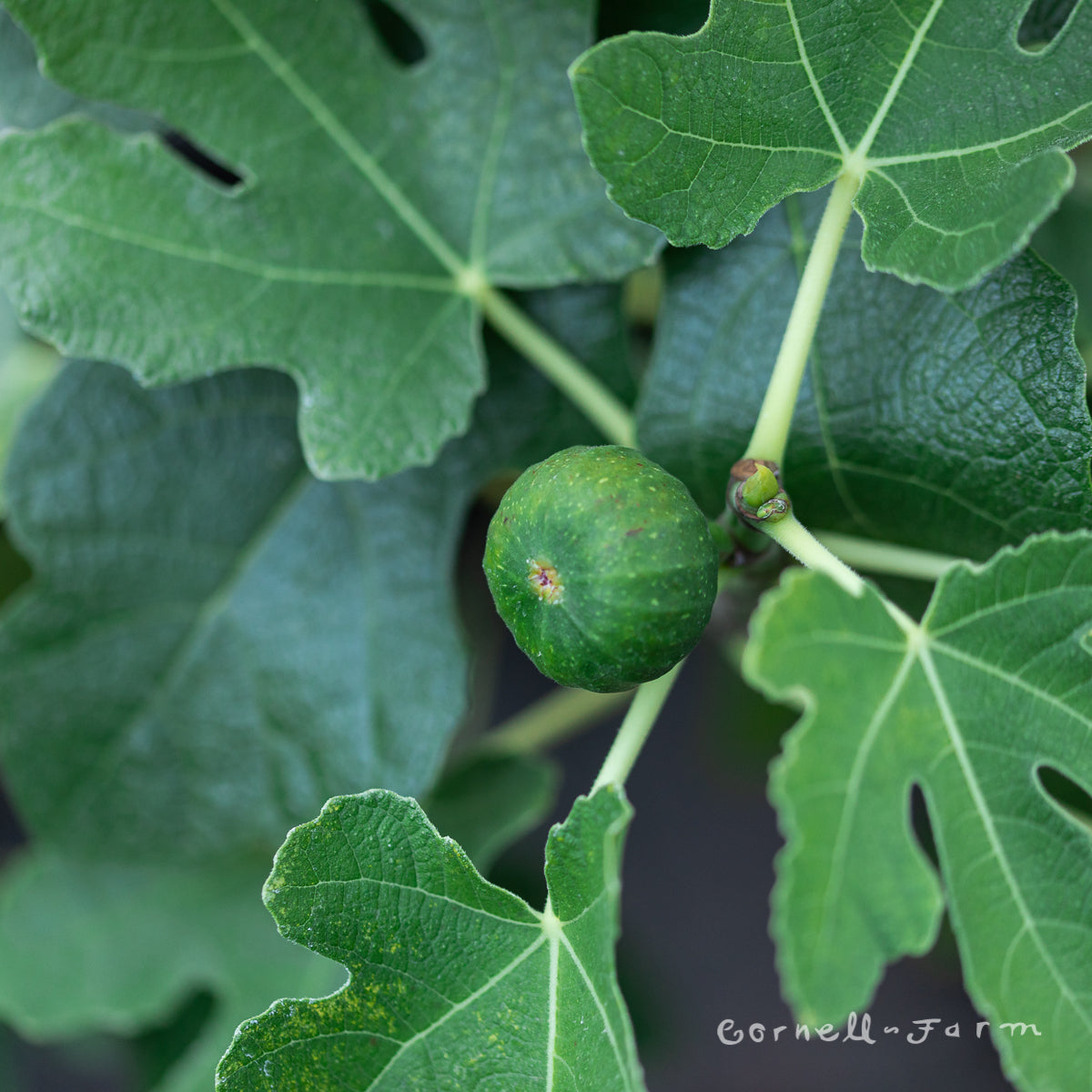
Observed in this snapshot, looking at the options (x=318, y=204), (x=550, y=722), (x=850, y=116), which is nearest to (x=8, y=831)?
(x=550, y=722)

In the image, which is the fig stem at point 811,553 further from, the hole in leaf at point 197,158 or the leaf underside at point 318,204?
the hole in leaf at point 197,158

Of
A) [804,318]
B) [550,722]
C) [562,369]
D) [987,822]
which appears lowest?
[550,722]

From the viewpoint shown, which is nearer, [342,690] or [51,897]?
[342,690]

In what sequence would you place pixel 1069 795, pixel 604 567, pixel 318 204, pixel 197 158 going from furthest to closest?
pixel 197 158 < pixel 1069 795 < pixel 318 204 < pixel 604 567

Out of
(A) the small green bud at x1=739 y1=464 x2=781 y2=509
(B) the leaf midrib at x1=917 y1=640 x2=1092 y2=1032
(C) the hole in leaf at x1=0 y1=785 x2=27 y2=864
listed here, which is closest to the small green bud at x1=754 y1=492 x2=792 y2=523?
(A) the small green bud at x1=739 y1=464 x2=781 y2=509

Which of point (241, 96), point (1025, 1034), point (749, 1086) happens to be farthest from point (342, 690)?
point (749, 1086)

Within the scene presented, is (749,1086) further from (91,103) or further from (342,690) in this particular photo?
(91,103)

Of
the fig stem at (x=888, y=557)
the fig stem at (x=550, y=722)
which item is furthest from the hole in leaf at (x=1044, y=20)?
the fig stem at (x=550, y=722)

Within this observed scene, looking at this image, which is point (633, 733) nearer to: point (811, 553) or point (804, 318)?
point (811, 553)
